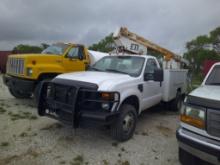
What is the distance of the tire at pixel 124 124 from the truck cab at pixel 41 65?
312 centimetres

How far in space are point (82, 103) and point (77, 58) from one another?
4.10m

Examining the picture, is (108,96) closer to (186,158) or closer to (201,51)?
(186,158)

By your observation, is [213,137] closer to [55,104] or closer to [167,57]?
[55,104]

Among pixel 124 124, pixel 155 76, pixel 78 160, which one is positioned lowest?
pixel 78 160

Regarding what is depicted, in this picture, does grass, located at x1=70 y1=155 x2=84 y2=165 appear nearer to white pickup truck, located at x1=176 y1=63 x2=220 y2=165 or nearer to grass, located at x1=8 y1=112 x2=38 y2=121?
white pickup truck, located at x1=176 y1=63 x2=220 y2=165

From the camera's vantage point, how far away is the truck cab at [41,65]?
6.54 meters

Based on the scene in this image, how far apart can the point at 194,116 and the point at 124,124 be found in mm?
1768

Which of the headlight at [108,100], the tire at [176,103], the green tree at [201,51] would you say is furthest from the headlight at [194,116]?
the green tree at [201,51]

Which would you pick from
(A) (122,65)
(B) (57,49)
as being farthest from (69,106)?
(B) (57,49)

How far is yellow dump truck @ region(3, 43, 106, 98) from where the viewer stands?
654 cm

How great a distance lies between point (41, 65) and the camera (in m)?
6.71

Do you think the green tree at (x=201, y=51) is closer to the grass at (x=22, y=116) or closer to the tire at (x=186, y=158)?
the grass at (x=22, y=116)

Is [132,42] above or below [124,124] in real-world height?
above

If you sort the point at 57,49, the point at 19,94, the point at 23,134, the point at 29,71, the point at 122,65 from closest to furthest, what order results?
1. the point at 23,134
2. the point at 122,65
3. the point at 29,71
4. the point at 57,49
5. the point at 19,94
